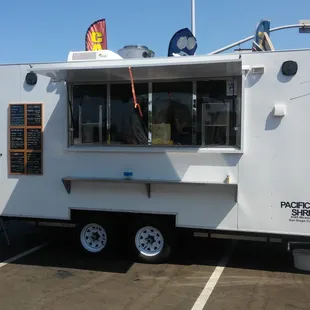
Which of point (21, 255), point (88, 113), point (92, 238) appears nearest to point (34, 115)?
point (88, 113)

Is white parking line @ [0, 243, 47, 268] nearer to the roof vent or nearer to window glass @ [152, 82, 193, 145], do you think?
window glass @ [152, 82, 193, 145]

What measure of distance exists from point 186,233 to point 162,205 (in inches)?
25.1

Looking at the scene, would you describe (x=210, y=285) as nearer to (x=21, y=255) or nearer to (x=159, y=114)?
(x=159, y=114)

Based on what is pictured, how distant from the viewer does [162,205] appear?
6367 mm

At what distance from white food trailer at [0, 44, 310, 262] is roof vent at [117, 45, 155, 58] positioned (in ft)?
1.24

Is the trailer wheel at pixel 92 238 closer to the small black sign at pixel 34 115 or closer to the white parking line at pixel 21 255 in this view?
the white parking line at pixel 21 255

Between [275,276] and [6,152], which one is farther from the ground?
[6,152]

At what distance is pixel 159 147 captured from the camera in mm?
6410

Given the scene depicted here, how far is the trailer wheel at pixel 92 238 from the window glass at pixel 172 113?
167 cm

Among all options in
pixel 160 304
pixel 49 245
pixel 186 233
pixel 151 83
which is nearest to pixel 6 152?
pixel 49 245

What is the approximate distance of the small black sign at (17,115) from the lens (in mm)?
6961

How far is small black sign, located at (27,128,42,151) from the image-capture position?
271 inches

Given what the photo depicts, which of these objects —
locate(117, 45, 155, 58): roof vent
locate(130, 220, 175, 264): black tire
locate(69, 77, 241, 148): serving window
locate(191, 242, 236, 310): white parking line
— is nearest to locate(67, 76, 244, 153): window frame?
locate(69, 77, 241, 148): serving window

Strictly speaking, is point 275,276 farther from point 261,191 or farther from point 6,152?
point 6,152
